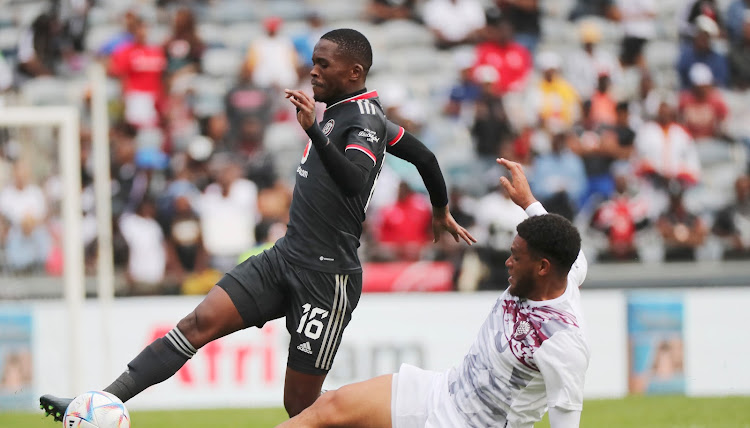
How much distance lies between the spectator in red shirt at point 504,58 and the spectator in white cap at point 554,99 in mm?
372

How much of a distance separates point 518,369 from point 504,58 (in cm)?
1128

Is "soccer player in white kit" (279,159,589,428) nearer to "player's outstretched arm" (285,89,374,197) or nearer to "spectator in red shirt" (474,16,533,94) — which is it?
"player's outstretched arm" (285,89,374,197)

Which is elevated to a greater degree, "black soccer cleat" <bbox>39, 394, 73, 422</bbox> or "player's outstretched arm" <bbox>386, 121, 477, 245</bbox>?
"player's outstretched arm" <bbox>386, 121, 477, 245</bbox>

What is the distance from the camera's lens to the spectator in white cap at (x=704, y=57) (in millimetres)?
16391

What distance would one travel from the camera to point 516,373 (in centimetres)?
525

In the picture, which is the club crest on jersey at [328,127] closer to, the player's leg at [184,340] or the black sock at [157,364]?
the player's leg at [184,340]

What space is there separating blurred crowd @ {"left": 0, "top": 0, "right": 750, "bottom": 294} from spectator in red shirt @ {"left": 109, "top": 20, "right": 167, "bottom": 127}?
0.09 feet

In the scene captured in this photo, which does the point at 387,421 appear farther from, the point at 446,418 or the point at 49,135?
the point at 49,135

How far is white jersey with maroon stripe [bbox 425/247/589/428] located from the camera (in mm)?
5055

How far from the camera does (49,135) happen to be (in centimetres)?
1220

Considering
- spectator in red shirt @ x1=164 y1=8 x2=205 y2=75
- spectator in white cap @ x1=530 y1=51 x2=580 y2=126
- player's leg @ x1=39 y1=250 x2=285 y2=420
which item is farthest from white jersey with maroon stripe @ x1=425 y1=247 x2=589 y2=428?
spectator in red shirt @ x1=164 y1=8 x2=205 y2=75

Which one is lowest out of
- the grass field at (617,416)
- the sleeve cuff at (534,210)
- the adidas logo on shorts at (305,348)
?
the grass field at (617,416)

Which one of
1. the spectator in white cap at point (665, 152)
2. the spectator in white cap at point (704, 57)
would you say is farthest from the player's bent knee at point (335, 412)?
the spectator in white cap at point (704, 57)

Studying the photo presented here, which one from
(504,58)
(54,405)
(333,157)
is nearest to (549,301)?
(333,157)
